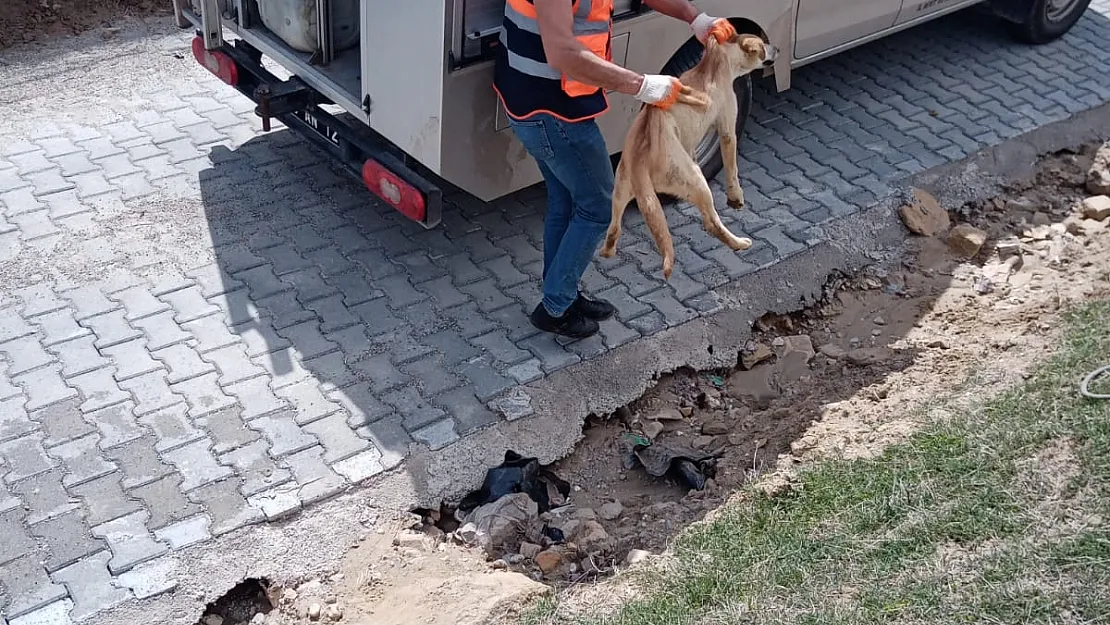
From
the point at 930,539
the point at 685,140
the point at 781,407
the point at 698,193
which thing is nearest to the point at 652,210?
the point at 698,193

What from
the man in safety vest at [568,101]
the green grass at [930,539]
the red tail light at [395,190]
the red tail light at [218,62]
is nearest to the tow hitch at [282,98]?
the red tail light at [218,62]

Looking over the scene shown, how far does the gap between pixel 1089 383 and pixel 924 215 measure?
82.8 inches

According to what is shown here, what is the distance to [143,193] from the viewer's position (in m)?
5.81

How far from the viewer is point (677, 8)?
4594 millimetres

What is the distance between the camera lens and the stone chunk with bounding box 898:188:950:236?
19.6 ft

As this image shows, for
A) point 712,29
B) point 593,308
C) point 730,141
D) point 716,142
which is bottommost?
point 593,308

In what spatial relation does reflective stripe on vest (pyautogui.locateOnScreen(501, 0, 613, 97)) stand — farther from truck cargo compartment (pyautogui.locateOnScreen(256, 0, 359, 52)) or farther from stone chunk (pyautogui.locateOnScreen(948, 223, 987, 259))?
stone chunk (pyautogui.locateOnScreen(948, 223, 987, 259))

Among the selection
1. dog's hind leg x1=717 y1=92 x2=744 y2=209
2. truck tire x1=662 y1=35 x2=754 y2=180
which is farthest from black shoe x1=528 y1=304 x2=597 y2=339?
truck tire x1=662 y1=35 x2=754 y2=180

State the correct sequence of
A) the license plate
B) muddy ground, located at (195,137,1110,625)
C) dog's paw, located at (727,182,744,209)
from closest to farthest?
muddy ground, located at (195,137,1110,625), dog's paw, located at (727,182,744,209), the license plate

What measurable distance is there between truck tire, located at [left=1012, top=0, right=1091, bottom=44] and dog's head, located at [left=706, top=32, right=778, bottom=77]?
4219 mm

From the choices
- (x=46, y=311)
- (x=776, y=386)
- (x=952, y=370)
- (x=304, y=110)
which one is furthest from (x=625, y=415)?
(x=46, y=311)

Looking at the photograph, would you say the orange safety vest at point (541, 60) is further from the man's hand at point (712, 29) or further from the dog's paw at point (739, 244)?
the dog's paw at point (739, 244)

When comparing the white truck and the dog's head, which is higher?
the dog's head

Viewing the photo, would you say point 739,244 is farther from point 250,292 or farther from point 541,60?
point 250,292
